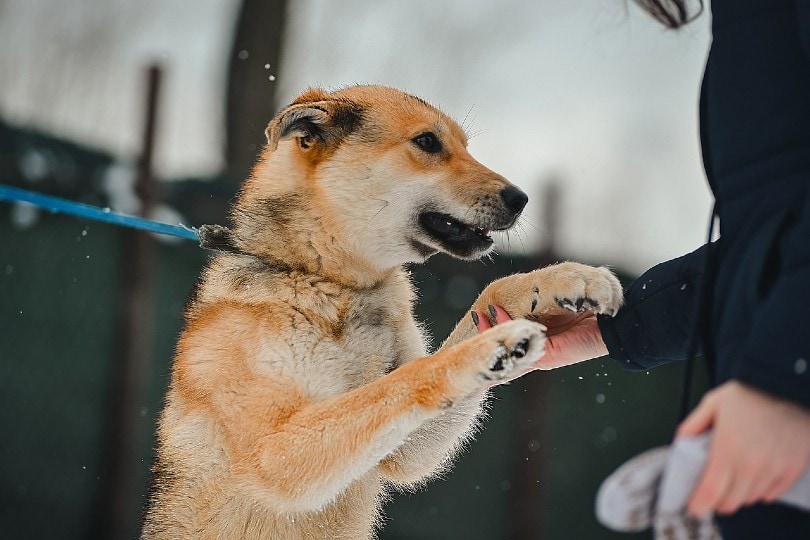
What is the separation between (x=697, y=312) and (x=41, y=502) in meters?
4.73

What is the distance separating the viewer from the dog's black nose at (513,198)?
8.35ft

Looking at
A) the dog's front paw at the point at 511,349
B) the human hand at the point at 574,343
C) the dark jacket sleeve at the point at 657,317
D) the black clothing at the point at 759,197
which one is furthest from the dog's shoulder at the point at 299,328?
the black clothing at the point at 759,197

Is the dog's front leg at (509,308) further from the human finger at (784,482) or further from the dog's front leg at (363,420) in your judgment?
the human finger at (784,482)

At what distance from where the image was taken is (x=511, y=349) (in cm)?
192

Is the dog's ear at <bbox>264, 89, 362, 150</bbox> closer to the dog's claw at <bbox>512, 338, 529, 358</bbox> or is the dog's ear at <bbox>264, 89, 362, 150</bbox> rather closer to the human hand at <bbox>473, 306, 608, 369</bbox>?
the human hand at <bbox>473, 306, 608, 369</bbox>

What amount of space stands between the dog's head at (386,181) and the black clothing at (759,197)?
3.85 feet

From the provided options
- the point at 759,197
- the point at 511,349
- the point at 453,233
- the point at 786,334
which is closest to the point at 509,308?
the point at 453,233

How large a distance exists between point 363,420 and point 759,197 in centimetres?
125

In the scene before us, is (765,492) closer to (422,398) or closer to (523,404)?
(422,398)

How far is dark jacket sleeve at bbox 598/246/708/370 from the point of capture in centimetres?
188

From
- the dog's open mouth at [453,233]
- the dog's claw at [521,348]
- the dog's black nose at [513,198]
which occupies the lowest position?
the dog's open mouth at [453,233]

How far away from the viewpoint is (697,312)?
133 cm

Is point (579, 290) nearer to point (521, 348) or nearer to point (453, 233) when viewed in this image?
point (521, 348)

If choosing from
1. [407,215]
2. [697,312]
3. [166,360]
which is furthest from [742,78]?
[166,360]
